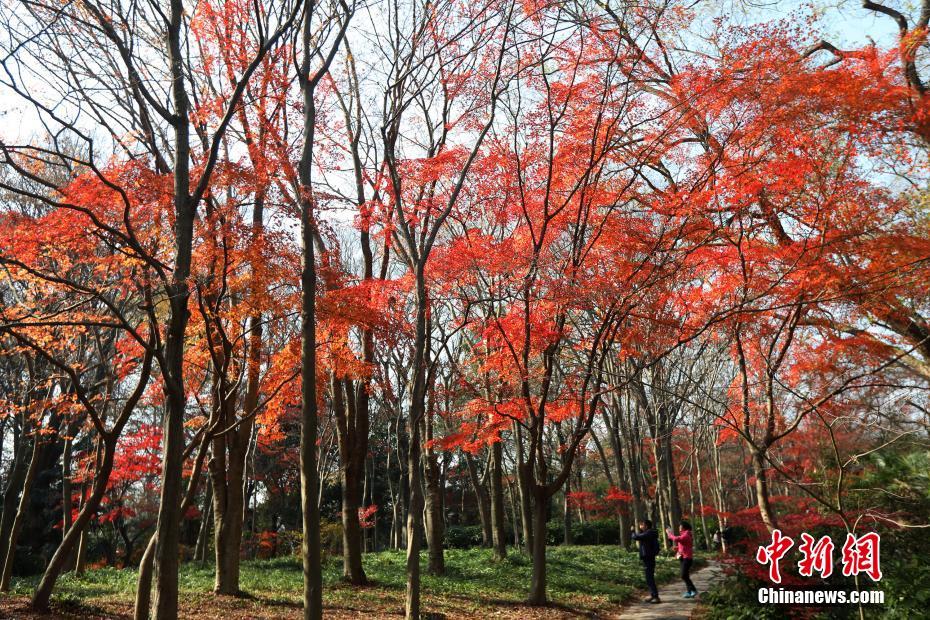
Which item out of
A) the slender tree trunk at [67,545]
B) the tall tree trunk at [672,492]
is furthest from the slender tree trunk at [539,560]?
the tall tree trunk at [672,492]

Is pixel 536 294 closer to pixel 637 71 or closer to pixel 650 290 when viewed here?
pixel 650 290

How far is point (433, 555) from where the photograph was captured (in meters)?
13.6

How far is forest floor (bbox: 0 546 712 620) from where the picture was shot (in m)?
9.44

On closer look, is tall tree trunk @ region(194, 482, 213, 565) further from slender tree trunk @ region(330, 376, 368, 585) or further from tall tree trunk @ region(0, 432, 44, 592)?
slender tree trunk @ region(330, 376, 368, 585)

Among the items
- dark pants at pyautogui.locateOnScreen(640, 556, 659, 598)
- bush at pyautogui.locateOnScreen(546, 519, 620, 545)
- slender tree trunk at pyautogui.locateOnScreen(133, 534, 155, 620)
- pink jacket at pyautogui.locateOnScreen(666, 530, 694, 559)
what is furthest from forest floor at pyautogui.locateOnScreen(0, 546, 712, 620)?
bush at pyautogui.locateOnScreen(546, 519, 620, 545)

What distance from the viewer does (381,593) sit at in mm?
11352

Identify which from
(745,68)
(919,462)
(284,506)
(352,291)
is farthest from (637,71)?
(284,506)

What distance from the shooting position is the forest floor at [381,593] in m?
9.44

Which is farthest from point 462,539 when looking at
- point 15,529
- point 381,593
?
point 15,529

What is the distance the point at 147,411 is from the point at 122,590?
54.7 feet

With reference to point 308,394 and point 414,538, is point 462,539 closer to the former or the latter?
point 414,538

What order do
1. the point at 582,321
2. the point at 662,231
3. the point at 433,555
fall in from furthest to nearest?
the point at 582,321, the point at 433,555, the point at 662,231

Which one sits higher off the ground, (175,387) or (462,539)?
(175,387)

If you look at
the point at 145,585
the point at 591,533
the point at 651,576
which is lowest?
the point at 591,533
